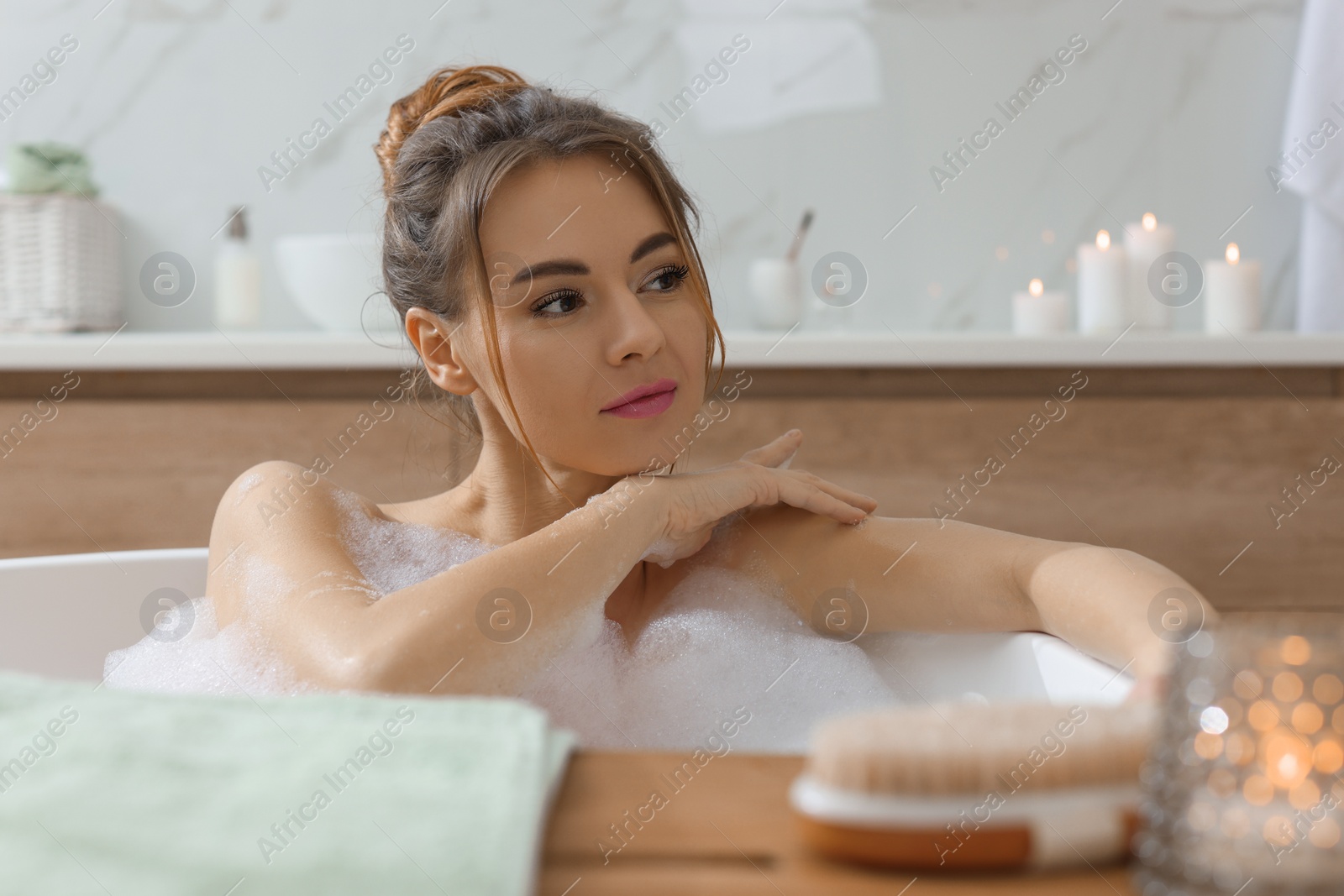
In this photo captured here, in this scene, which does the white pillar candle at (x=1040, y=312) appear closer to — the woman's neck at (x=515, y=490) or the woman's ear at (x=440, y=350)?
the woman's neck at (x=515, y=490)

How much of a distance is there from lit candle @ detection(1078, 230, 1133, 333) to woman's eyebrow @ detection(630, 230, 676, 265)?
1.24m

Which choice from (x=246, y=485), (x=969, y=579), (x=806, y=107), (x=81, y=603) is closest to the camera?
(x=969, y=579)

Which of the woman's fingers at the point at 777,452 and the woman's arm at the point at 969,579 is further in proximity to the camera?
the woman's fingers at the point at 777,452

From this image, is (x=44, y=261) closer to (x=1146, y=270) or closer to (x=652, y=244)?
(x=652, y=244)

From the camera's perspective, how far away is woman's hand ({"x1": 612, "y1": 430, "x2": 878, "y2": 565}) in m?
1.11

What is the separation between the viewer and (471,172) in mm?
1163

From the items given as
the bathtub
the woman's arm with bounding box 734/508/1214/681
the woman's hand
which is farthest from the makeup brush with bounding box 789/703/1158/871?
the bathtub

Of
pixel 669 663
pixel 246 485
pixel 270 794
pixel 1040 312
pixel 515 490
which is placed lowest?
pixel 1040 312

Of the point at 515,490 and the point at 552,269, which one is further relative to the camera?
the point at 515,490

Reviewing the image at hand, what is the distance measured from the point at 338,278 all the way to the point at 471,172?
98 cm

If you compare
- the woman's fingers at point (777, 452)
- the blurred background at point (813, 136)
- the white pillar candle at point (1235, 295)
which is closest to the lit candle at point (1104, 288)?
the blurred background at point (813, 136)

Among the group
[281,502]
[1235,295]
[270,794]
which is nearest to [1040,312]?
[1235,295]

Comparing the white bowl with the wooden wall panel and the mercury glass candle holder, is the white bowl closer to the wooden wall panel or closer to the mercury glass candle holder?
the wooden wall panel

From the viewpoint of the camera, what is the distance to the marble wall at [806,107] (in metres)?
2.33
